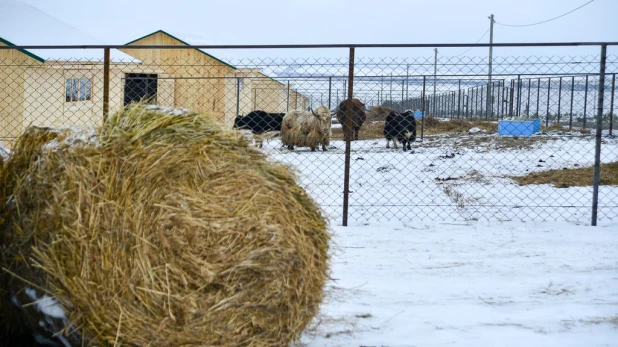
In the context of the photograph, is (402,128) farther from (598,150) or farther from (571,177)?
(598,150)

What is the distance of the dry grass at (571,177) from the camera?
8.80 metres

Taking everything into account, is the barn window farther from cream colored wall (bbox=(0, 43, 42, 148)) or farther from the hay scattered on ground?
the hay scattered on ground

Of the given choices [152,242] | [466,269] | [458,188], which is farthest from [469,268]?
[458,188]

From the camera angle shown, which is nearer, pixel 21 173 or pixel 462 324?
pixel 21 173

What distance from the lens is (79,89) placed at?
1550 cm

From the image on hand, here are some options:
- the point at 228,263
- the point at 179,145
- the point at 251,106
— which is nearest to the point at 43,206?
the point at 179,145

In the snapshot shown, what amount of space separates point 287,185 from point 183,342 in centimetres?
82

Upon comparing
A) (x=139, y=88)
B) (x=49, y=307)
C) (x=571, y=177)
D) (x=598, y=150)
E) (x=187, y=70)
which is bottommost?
(x=49, y=307)

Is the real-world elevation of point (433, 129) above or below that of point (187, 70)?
below

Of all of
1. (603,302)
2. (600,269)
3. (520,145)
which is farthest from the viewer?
A: (520,145)

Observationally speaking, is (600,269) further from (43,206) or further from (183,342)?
(43,206)

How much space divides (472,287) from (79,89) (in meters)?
13.2

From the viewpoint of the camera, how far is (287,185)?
2920 mm

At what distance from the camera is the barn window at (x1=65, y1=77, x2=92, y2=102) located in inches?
609
